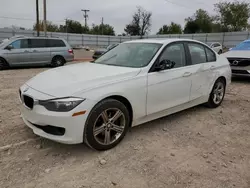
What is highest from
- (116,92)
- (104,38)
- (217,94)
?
(104,38)

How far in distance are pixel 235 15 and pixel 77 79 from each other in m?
43.3

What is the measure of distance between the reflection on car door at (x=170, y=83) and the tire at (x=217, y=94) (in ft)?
3.57

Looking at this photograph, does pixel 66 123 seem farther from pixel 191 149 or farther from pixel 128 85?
pixel 191 149

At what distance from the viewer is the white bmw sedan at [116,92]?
9.73 feet

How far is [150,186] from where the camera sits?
8.57ft

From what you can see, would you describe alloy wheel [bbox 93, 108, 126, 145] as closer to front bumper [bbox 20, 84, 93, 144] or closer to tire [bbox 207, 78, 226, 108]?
front bumper [bbox 20, 84, 93, 144]

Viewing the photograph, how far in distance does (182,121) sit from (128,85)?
66.3 inches

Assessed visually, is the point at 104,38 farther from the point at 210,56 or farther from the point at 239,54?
the point at 210,56

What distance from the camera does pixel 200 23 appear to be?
50.9m

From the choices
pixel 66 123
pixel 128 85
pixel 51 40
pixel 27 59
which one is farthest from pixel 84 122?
pixel 51 40

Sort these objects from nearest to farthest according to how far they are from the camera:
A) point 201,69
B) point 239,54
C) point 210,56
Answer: point 201,69, point 210,56, point 239,54

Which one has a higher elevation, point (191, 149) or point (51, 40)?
point (51, 40)

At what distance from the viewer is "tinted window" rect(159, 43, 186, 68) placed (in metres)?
4.09

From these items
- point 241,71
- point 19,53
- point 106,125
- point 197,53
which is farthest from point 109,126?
point 19,53
